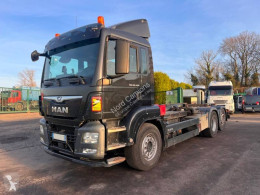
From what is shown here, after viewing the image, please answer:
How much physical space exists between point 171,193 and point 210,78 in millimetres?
41776

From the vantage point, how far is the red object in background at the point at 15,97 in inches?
690

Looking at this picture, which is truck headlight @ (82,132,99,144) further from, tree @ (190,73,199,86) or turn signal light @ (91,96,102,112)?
tree @ (190,73,199,86)

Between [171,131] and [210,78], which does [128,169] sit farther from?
[210,78]

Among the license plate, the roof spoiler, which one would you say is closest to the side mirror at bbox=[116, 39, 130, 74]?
the roof spoiler

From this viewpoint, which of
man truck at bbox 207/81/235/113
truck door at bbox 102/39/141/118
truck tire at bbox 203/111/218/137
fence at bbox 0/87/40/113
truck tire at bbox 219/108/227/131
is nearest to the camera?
truck door at bbox 102/39/141/118

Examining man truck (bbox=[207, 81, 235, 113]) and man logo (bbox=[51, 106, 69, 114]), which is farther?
man truck (bbox=[207, 81, 235, 113])

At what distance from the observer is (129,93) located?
3.80 metres

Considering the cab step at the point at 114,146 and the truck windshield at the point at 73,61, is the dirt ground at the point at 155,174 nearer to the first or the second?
the cab step at the point at 114,146

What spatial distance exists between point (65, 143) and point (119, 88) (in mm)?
1443

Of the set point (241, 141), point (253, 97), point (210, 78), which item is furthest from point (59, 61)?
point (210, 78)

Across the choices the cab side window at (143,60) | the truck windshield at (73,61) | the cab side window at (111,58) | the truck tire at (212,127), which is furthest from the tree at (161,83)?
the cab side window at (111,58)

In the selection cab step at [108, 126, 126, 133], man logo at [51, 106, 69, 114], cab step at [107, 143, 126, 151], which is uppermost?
man logo at [51, 106, 69, 114]

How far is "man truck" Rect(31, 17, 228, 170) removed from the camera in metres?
3.21

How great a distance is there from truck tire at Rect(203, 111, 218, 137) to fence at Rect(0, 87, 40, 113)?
55.4 feet
